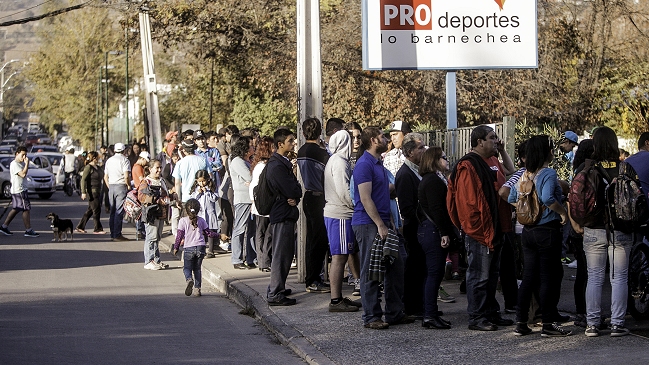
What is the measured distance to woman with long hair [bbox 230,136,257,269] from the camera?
1449 centimetres

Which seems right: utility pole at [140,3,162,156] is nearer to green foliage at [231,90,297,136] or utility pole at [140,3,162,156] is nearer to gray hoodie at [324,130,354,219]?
green foliage at [231,90,297,136]

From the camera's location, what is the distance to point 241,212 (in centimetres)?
1461

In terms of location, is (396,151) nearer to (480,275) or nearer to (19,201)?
(480,275)

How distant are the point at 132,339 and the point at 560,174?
998 centimetres

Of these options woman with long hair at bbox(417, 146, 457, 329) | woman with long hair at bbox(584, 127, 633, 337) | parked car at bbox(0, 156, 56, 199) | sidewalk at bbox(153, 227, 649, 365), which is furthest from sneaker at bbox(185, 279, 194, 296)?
parked car at bbox(0, 156, 56, 199)

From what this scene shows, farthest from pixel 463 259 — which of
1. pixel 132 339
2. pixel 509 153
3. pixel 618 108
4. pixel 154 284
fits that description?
pixel 618 108

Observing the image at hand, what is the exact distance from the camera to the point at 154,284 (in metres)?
13.9

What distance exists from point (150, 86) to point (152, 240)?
46.5ft

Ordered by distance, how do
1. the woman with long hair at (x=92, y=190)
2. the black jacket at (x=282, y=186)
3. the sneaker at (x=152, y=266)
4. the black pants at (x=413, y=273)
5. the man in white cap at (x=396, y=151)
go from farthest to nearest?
1. the woman with long hair at (x=92, y=190)
2. the sneaker at (x=152, y=266)
3. the man in white cap at (x=396, y=151)
4. the black jacket at (x=282, y=186)
5. the black pants at (x=413, y=273)

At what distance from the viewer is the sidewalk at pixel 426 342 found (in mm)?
8188

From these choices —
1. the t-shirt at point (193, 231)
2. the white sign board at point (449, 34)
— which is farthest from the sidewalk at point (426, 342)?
the white sign board at point (449, 34)

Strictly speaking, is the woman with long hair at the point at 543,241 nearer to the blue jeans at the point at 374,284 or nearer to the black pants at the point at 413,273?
the blue jeans at the point at 374,284

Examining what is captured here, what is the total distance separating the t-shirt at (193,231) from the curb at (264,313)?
75 cm

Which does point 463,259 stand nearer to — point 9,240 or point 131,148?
point 9,240
